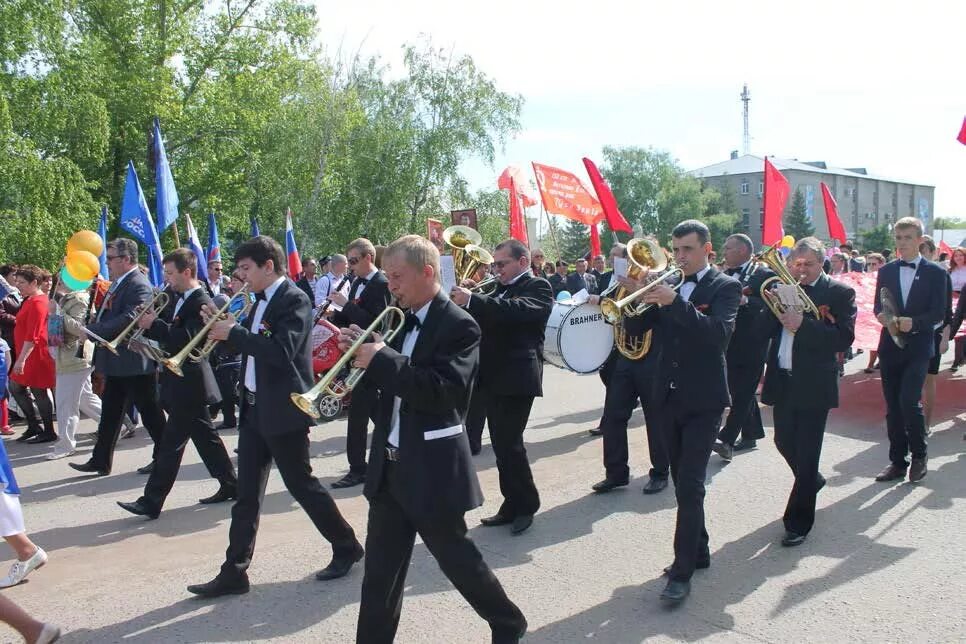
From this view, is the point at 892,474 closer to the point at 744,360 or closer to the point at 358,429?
the point at 744,360

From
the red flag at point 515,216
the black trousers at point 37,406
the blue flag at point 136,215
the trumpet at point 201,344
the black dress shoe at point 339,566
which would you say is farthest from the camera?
the red flag at point 515,216

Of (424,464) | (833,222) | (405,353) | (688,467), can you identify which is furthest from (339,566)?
(833,222)

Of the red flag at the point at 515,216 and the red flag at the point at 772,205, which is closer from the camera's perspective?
the red flag at the point at 772,205

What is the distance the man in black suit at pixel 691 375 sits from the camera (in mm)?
4391

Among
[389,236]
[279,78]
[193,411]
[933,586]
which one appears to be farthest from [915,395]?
[279,78]

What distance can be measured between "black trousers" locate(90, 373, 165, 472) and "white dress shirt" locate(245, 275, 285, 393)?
2822 millimetres

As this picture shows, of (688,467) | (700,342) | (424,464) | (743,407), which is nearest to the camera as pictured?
(424,464)

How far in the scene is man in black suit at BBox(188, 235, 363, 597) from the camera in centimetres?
455

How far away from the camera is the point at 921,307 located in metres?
6.75

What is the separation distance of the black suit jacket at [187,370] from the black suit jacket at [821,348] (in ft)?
13.4

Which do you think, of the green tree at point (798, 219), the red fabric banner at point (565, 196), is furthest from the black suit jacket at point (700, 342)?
the green tree at point (798, 219)

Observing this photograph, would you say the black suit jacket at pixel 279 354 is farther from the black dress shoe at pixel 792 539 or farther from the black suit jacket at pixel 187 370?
the black dress shoe at pixel 792 539

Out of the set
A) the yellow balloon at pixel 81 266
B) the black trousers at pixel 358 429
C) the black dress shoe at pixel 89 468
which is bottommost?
the black dress shoe at pixel 89 468

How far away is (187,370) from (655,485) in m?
3.69
